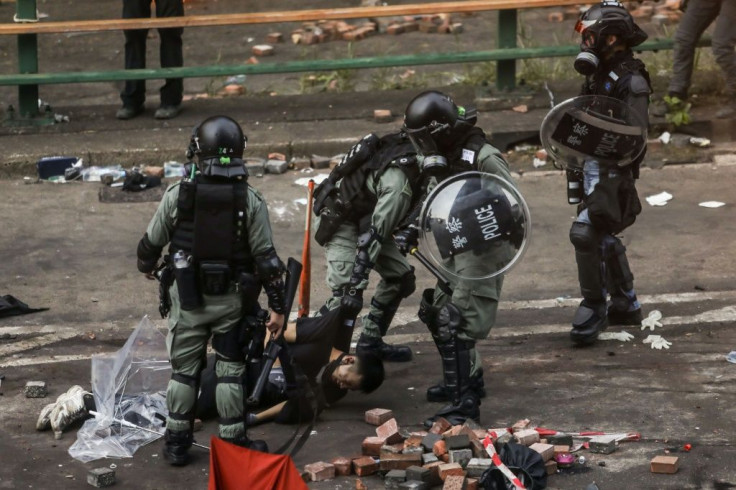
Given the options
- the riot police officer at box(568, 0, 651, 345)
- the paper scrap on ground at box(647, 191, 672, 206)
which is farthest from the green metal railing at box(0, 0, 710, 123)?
the riot police officer at box(568, 0, 651, 345)

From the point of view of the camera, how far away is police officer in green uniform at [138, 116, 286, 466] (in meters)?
6.50

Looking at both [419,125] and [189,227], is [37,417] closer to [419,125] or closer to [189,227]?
[189,227]

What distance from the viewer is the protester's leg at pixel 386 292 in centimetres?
776

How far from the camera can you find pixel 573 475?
6.30 meters

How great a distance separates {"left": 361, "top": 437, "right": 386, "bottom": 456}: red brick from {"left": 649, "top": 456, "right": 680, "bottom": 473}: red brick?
128 cm

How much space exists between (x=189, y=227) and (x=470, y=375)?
167cm

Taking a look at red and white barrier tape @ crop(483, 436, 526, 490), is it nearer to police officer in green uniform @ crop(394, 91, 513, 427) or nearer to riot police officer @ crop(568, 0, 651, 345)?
police officer in green uniform @ crop(394, 91, 513, 427)

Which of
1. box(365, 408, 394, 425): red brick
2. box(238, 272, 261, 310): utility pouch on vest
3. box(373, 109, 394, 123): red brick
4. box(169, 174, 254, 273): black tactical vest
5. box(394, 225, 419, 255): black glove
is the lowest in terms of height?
box(365, 408, 394, 425): red brick

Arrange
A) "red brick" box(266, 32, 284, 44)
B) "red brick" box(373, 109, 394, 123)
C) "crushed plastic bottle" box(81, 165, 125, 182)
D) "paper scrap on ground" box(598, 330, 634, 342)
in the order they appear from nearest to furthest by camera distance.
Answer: "paper scrap on ground" box(598, 330, 634, 342)
"crushed plastic bottle" box(81, 165, 125, 182)
"red brick" box(373, 109, 394, 123)
"red brick" box(266, 32, 284, 44)

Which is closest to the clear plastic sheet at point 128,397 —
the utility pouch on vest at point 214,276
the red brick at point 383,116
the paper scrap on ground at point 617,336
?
the utility pouch on vest at point 214,276

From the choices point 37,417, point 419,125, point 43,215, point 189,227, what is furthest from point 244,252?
point 43,215

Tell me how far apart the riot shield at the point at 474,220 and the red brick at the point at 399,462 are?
103 cm

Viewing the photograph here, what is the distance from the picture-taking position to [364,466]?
6355mm

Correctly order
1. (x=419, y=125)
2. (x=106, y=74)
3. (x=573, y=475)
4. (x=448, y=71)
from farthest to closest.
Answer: (x=448, y=71), (x=106, y=74), (x=419, y=125), (x=573, y=475)
